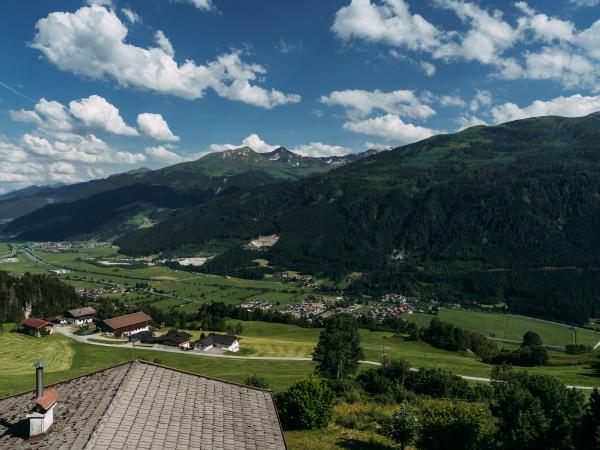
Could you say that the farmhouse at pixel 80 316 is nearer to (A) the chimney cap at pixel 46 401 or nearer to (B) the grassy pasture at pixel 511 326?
(B) the grassy pasture at pixel 511 326

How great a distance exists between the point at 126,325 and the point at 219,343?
106 feet

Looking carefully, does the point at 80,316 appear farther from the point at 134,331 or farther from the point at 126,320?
the point at 134,331

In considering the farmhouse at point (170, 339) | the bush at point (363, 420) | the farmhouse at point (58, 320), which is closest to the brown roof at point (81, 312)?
the farmhouse at point (58, 320)

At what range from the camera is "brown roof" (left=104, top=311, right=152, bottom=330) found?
11168cm

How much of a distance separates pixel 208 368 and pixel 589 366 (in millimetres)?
66220

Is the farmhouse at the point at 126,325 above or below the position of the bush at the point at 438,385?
below

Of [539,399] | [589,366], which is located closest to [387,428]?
[539,399]

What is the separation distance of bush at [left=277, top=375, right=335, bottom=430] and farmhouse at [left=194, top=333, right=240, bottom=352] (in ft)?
215

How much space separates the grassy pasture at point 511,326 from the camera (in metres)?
159

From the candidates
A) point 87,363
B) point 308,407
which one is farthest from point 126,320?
point 308,407

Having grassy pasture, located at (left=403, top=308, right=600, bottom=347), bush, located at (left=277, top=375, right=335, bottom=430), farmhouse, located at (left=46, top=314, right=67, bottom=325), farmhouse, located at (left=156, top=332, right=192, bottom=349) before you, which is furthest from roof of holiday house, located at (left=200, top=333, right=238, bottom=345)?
grassy pasture, located at (left=403, top=308, right=600, bottom=347)

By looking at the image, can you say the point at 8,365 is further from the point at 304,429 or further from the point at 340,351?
the point at 304,429

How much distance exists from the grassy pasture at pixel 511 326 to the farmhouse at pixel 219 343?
96885 millimetres

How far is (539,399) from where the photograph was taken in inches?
902
